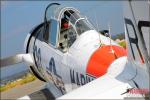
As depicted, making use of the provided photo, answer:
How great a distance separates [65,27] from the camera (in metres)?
8.70

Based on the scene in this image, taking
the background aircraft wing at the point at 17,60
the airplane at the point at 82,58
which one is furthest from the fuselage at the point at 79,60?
the background aircraft wing at the point at 17,60

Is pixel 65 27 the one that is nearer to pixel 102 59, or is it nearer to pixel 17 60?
pixel 102 59

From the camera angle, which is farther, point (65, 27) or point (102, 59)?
point (65, 27)

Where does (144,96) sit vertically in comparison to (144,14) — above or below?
below

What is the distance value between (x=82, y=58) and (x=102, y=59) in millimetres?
522

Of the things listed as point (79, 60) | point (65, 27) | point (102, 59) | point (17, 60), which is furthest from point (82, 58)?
point (17, 60)

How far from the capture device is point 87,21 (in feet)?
27.1

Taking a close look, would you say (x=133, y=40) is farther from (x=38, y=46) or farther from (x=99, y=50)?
(x=38, y=46)

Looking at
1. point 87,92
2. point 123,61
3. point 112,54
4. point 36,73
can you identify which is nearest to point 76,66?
point 112,54

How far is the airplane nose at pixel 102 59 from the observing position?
6.05 metres

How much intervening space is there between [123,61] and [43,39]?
4.36 meters

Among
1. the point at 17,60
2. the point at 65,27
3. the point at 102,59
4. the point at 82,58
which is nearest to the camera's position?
the point at 102,59

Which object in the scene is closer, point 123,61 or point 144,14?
point 144,14

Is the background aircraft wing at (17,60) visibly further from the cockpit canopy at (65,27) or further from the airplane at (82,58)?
the cockpit canopy at (65,27)
